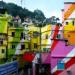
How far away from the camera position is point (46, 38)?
31.9m

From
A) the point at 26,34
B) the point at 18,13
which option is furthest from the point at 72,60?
the point at 18,13

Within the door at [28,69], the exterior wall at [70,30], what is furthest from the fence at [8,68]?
the exterior wall at [70,30]

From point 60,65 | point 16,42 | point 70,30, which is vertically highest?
point 70,30

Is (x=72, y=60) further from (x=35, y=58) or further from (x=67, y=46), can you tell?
(x=35, y=58)

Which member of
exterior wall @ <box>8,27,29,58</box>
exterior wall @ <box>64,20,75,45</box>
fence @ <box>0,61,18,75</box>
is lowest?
fence @ <box>0,61,18,75</box>

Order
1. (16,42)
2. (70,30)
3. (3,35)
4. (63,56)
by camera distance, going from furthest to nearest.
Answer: (16,42) < (3,35) < (70,30) < (63,56)

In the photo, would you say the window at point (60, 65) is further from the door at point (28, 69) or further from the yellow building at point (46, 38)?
the yellow building at point (46, 38)

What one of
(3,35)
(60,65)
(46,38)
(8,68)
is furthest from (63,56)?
(46,38)

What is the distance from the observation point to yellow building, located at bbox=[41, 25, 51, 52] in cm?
3112

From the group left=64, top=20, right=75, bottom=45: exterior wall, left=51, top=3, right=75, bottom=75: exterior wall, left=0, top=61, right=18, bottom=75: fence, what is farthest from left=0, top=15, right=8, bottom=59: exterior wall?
left=0, top=61, right=18, bottom=75: fence

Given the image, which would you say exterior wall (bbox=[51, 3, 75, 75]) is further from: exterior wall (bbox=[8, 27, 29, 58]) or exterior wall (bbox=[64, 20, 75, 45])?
exterior wall (bbox=[8, 27, 29, 58])

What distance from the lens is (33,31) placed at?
33062 millimetres

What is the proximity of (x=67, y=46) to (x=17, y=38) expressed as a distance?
11.8m

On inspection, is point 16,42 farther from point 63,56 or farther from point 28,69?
point 63,56
